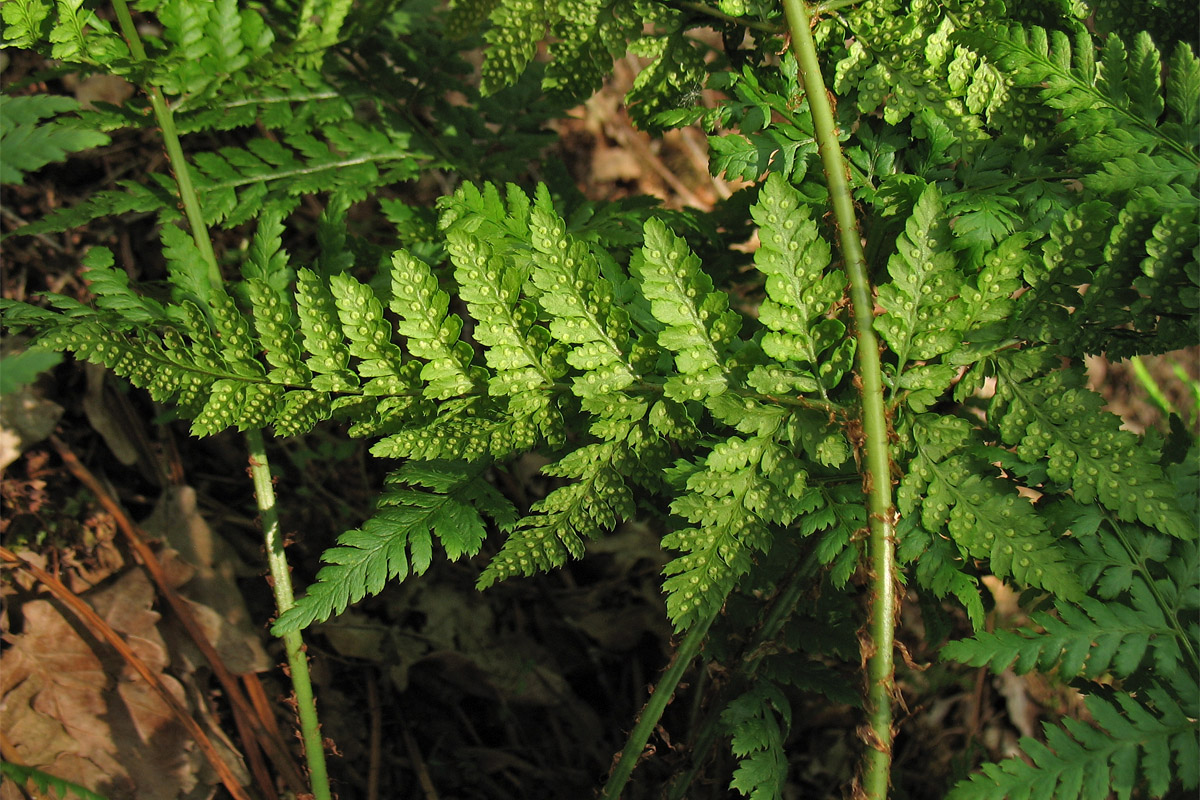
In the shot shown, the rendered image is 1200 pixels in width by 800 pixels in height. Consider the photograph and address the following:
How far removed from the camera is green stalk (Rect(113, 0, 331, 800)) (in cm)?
208

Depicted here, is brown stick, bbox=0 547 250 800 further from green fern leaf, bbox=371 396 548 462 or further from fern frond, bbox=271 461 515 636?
green fern leaf, bbox=371 396 548 462

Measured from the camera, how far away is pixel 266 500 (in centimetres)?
219

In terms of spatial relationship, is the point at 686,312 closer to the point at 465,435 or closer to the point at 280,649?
the point at 465,435

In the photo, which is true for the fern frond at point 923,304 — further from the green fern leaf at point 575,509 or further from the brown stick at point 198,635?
the brown stick at point 198,635

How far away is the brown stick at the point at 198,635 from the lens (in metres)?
2.35

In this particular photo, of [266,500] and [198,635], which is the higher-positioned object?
[266,500]

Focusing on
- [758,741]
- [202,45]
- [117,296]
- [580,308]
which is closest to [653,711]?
[758,741]

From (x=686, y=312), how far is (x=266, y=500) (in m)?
1.29

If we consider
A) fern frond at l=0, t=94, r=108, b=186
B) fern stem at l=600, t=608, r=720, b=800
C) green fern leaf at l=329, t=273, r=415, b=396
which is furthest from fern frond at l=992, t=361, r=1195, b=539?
fern frond at l=0, t=94, r=108, b=186

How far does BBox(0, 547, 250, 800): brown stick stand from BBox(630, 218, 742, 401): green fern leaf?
5.71 feet

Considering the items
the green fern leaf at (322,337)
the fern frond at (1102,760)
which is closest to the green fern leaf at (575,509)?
the green fern leaf at (322,337)

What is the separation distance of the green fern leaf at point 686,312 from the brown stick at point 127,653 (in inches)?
68.5

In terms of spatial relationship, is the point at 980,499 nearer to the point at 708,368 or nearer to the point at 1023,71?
the point at 708,368

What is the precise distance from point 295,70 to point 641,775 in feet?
8.34
